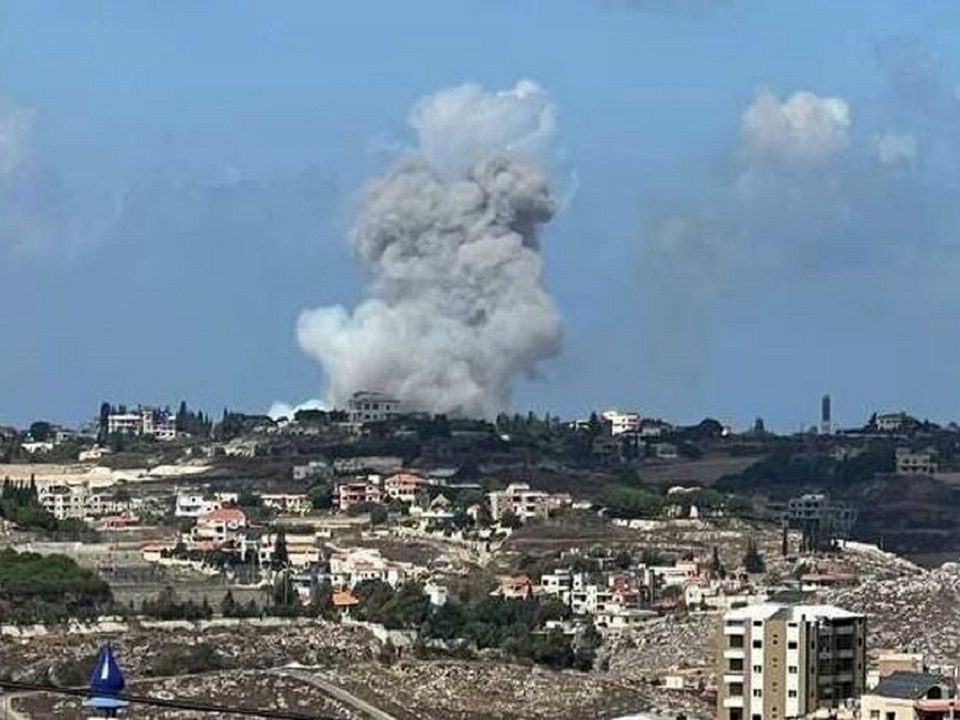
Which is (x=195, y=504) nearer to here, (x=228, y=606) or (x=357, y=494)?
(x=357, y=494)

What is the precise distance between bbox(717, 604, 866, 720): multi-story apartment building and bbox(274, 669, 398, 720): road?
7.89 metres

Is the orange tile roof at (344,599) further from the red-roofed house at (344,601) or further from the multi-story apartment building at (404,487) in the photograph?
the multi-story apartment building at (404,487)

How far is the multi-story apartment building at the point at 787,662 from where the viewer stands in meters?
25.5

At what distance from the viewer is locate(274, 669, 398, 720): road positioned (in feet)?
117

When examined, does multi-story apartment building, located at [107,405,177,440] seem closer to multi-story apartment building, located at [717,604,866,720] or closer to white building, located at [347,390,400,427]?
white building, located at [347,390,400,427]

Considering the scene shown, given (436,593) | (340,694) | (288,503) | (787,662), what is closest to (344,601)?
(436,593)

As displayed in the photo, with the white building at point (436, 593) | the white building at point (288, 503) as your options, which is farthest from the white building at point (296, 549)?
the white building at point (288, 503)

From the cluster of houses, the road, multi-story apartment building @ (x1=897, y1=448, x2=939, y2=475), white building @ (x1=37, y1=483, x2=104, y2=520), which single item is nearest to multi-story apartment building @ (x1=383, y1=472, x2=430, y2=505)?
white building @ (x1=37, y1=483, x2=104, y2=520)

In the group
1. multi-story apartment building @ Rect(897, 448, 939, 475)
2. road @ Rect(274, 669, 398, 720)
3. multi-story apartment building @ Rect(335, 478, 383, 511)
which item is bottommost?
road @ Rect(274, 669, 398, 720)

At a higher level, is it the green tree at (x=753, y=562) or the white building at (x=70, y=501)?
the white building at (x=70, y=501)

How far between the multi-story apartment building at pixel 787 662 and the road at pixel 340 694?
789cm

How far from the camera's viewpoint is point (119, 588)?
162 feet

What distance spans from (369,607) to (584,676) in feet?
26.4

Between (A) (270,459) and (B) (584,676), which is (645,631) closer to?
(B) (584,676)
